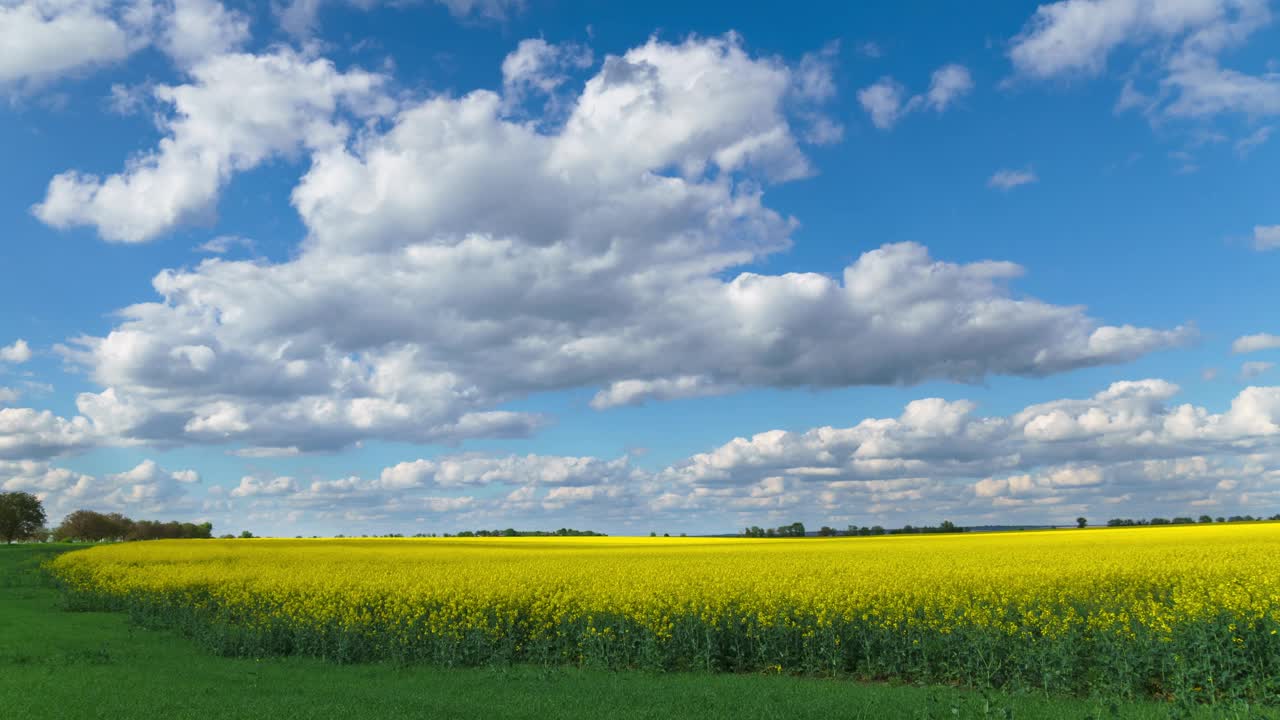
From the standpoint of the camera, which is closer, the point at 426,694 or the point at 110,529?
the point at 426,694

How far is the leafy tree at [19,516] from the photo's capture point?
352 feet

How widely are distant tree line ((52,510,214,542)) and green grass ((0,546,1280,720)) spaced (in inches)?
4347

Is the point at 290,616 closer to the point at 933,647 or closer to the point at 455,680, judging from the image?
the point at 455,680

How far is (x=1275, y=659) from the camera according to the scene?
17.2 m

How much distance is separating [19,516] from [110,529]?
18.0 m

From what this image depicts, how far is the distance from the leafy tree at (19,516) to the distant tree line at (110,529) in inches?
316

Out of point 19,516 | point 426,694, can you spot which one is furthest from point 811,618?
point 19,516

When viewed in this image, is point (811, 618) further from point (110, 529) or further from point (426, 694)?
point (110, 529)

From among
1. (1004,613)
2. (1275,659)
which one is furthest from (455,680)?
(1275,659)

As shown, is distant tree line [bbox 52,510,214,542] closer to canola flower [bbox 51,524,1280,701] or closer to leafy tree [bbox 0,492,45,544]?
leafy tree [bbox 0,492,45,544]

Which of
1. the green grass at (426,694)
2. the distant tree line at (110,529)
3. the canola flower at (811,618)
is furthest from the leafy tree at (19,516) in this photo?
the green grass at (426,694)

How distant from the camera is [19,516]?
109 meters

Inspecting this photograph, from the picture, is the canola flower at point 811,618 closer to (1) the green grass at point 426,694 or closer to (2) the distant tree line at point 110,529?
(1) the green grass at point 426,694

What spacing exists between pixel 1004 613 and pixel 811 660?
4709 mm
